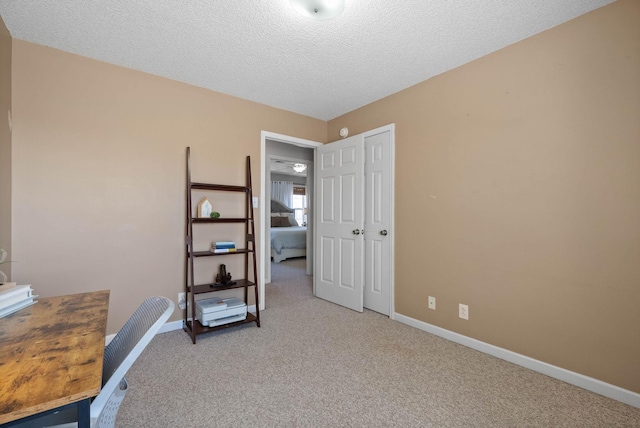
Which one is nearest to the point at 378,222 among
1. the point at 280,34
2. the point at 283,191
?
the point at 280,34

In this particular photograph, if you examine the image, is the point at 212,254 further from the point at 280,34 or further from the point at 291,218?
the point at 291,218

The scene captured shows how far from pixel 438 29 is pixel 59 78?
2890 mm

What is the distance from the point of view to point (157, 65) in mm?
2566

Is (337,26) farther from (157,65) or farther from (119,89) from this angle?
(119,89)

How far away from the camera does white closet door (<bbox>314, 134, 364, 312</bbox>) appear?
3.38 m

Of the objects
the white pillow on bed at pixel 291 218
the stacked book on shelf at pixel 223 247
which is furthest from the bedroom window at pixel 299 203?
the stacked book on shelf at pixel 223 247

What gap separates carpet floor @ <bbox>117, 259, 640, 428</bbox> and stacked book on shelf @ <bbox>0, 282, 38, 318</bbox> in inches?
30.7

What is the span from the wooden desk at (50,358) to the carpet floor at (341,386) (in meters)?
0.75

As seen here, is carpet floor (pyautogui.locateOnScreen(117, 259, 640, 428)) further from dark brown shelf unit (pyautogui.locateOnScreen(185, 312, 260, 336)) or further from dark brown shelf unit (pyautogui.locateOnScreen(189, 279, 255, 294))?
dark brown shelf unit (pyautogui.locateOnScreen(189, 279, 255, 294))

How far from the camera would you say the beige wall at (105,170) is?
223 cm

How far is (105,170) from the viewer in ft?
8.24

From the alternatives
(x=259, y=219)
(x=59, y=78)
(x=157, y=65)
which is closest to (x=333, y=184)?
(x=259, y=219)

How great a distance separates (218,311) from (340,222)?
1676 mm

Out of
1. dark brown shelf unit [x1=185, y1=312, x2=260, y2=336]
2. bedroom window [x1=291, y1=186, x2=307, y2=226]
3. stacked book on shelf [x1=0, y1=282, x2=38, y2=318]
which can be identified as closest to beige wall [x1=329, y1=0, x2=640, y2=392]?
dark brown shelf unit [x1=185, y1=312, x2=260, y2=336]
